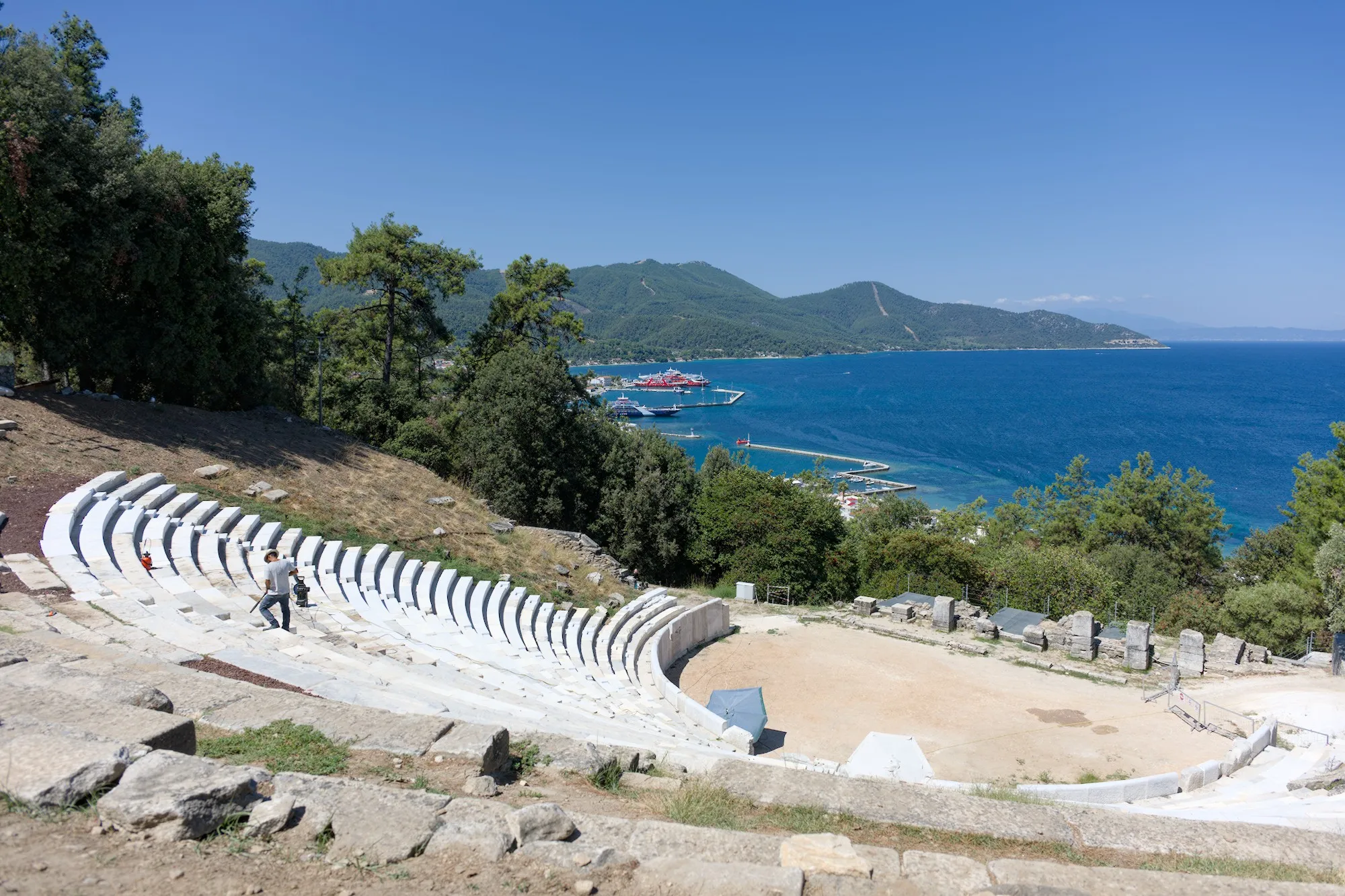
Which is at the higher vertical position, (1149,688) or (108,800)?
(108,800)

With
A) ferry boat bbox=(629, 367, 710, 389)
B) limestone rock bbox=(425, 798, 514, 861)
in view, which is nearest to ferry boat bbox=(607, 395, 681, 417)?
ferry boat bbox=(629, 367, 710, 389)

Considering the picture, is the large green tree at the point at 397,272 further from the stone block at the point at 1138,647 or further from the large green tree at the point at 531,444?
Answer: the stone block at the point at 1138,647

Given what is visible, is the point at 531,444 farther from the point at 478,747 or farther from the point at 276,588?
the point at 478,747

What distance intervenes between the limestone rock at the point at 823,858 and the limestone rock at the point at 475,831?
1.81 metres

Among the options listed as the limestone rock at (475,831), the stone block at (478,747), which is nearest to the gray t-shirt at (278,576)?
the stone block at (478,747)

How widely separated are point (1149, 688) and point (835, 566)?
504 inches

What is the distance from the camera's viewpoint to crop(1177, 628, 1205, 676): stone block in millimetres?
19016

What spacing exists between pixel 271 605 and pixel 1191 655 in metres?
21.0

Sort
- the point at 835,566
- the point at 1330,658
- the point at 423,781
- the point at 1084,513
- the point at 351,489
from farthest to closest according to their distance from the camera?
1. the point at 1084,513
2. the point at 835,566
3. the point at 351,489
4. the point at 1330,658
5. the point at 423,781

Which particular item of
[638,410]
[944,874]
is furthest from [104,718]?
[638,410]

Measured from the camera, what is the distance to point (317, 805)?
4.87 m

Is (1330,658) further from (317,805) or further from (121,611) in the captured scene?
(121,611)

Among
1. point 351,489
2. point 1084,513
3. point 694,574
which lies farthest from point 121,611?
point 1084,513

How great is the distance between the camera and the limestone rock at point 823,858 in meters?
4.85
